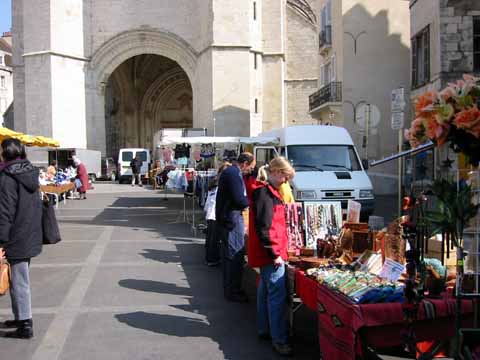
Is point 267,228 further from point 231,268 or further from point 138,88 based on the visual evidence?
point 138,88

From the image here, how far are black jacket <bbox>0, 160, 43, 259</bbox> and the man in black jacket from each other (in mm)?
2238

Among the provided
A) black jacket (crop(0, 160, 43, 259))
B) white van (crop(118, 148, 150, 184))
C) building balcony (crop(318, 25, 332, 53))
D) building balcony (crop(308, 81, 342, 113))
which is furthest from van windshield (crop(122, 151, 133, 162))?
black jacket (crop(0, 160, 43, 259))

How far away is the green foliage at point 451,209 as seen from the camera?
3520 millimetres

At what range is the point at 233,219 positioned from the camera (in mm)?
7059

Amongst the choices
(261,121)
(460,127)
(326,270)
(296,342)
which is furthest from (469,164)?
(261,121)

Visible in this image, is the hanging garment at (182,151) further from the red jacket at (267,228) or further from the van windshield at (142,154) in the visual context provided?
the red jacket at (267,228)

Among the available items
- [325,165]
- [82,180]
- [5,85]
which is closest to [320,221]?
[325,165]

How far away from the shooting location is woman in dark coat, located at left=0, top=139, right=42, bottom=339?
545 centimetres

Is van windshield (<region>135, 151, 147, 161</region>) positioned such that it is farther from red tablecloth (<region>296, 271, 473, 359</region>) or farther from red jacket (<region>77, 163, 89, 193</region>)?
red tablecloth (<region>296, 271, 473, 359</region>)

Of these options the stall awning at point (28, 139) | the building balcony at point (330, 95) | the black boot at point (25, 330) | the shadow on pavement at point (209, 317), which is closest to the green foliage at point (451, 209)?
the shadow on pavement at point (209, 317)

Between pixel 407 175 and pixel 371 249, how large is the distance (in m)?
10.4

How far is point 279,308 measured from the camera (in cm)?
519

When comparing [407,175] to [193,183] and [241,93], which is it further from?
[241,93]

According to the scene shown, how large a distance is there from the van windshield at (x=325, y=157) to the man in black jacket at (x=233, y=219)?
6.00m
